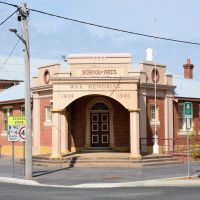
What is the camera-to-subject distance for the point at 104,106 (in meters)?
32.4

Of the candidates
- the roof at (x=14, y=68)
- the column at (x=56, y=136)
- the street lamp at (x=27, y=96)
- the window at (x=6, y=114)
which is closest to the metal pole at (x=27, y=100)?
the street lamp at (x=27, y=96)

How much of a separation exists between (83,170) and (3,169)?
448 cm

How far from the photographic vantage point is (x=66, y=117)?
3038 centimetres

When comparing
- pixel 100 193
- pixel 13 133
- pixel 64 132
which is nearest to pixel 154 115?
pixel 64 132

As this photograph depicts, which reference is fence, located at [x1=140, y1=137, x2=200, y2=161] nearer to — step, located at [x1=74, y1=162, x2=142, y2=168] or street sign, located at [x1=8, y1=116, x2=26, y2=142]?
step, located at [x1=74, y1=162, x2=142, y2=168]

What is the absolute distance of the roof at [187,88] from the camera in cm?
3737

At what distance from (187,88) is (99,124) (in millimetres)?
10199

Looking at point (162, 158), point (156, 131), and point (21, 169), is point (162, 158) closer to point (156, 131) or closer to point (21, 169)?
point (156, 131)

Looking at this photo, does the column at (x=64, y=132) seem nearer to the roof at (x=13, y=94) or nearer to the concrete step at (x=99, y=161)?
the concrete step at (x=99, y=161)

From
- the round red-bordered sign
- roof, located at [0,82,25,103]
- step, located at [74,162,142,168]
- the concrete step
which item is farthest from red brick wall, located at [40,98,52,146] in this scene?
the round red-bordered sign

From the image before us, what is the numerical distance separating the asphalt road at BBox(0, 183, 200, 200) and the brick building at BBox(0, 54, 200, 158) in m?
10.3

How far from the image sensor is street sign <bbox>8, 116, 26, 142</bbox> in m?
23.8

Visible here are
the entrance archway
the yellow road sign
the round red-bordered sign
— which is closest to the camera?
the round red-bordered sign

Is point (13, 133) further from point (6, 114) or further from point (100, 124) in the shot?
point (6, 114)
